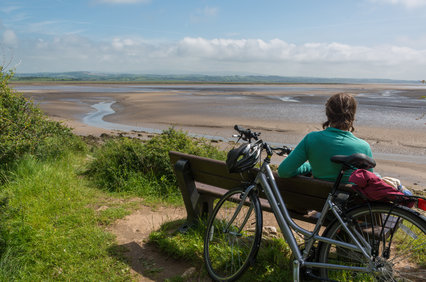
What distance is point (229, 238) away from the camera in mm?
3557

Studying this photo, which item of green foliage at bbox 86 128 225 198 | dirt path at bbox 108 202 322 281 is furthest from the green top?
green foliage at bbox 86 128 225 198

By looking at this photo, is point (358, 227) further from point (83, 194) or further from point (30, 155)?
point (30, 155)

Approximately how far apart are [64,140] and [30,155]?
70.3 inches

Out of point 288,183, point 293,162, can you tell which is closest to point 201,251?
point 288,183

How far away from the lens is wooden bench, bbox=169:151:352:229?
307 cm

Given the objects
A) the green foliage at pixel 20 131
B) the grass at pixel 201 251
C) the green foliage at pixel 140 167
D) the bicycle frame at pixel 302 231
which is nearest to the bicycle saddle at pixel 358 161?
the bicycle frame at pixel 302 231

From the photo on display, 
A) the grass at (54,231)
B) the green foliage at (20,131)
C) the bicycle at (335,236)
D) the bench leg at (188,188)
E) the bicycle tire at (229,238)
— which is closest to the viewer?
the bicycle at (335,236)

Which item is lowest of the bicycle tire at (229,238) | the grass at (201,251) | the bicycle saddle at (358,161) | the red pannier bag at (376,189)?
the grass at (201,251)

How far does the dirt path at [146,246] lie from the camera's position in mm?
3596

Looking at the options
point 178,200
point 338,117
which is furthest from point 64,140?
point 338,117

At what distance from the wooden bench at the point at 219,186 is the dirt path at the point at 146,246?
590 millimetres

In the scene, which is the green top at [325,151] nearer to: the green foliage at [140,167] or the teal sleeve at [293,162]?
the teal sleeve at [293,162]

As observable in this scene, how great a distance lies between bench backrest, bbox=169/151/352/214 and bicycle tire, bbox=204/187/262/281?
0.22 meters

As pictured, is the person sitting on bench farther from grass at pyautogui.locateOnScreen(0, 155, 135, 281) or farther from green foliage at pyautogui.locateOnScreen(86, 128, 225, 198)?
green foliage at pyautogui.locateOnScreen(86, 128, 225, 198)
